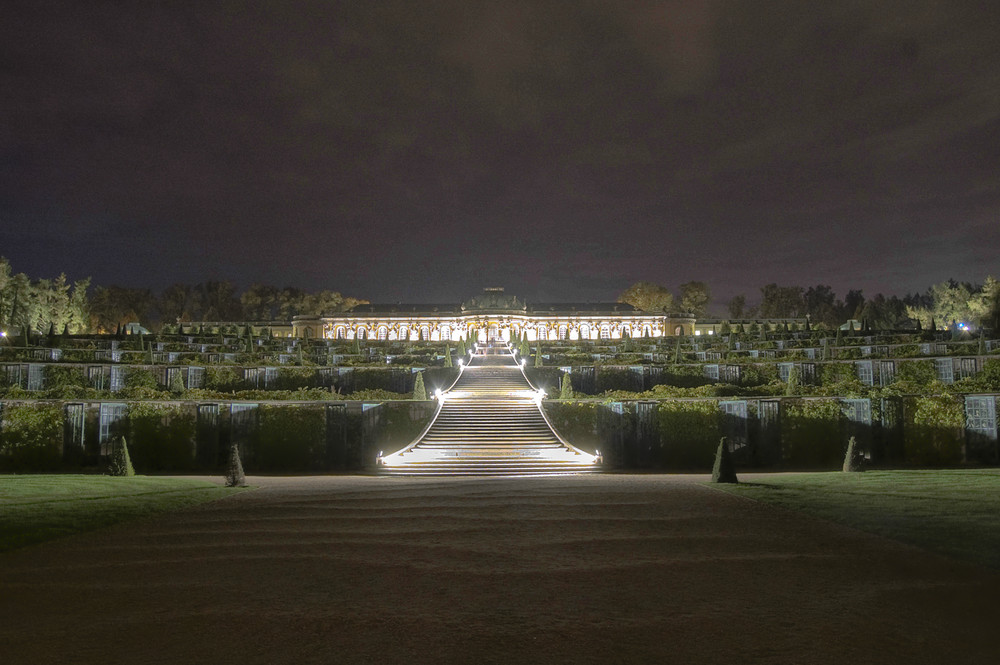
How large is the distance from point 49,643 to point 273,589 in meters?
2.36

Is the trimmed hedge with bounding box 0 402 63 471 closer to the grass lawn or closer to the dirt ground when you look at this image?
the grass lawn

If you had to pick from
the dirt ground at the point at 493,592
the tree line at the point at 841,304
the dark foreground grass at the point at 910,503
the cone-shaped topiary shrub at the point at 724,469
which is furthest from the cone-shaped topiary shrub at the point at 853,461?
the tree line at the point at 841,304

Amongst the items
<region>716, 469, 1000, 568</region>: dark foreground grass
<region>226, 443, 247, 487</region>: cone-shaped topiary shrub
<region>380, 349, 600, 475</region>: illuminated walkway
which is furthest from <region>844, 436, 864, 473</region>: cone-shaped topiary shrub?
<region>226, 443, 247, 487</region>: cone-shaped topiary shrub

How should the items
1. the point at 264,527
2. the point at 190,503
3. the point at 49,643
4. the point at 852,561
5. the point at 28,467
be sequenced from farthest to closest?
1. the point at 28,467
2. the point at 190,503
3. the point at 264,527
4. the point at 852,561
5. the point at 49,643

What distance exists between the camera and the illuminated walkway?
75.5 ft

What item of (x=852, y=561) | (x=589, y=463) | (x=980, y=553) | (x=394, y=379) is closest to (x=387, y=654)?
(x=852, y=561)

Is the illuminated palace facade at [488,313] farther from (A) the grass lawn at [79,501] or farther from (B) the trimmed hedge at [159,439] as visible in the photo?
(A) the grass lawn at [79,501]

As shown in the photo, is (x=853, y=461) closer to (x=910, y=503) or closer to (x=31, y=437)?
(x=910, y=503)

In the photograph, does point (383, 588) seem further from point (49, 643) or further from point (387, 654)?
point (49, 643)

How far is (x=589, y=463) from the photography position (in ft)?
77.1

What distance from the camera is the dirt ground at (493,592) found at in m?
6.59

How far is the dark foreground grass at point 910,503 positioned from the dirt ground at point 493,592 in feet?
2.20

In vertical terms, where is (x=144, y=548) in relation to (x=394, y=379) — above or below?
below

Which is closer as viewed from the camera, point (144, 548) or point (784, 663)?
point (784, 663)
